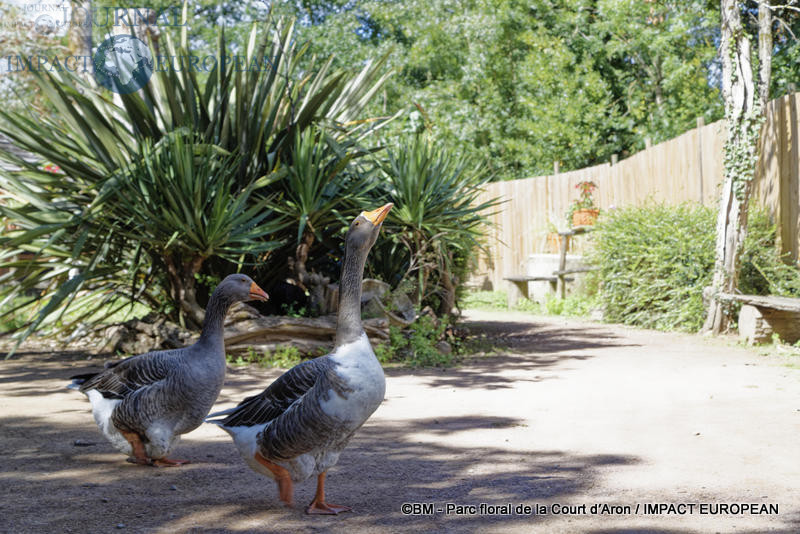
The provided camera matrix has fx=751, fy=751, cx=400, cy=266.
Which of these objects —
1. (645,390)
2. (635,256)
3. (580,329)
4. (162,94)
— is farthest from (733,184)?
(162,94)

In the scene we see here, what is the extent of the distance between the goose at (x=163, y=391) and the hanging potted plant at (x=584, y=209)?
12320mm

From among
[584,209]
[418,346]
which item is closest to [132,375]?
[418,346]

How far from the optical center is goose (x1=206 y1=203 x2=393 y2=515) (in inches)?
123

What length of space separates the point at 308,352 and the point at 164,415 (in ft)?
13.6

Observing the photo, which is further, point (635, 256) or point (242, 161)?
point (635, 256)

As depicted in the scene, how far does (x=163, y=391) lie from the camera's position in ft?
12.8

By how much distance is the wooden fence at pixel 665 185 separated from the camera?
31.8ft

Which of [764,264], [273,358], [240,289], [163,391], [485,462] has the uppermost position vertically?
[764,264]

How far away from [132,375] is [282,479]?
3.90ft

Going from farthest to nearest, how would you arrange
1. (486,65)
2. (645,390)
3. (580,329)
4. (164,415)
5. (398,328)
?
(486,65) < (580,329) < (398,328) < (645,390) < (164,415)

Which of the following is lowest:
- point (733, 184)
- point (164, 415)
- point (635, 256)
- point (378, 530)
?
point (378, 530)

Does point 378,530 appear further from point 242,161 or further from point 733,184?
point 733,184

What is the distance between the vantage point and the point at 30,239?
7148mm

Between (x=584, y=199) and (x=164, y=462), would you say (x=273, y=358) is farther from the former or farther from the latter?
(x=584, y=199)
